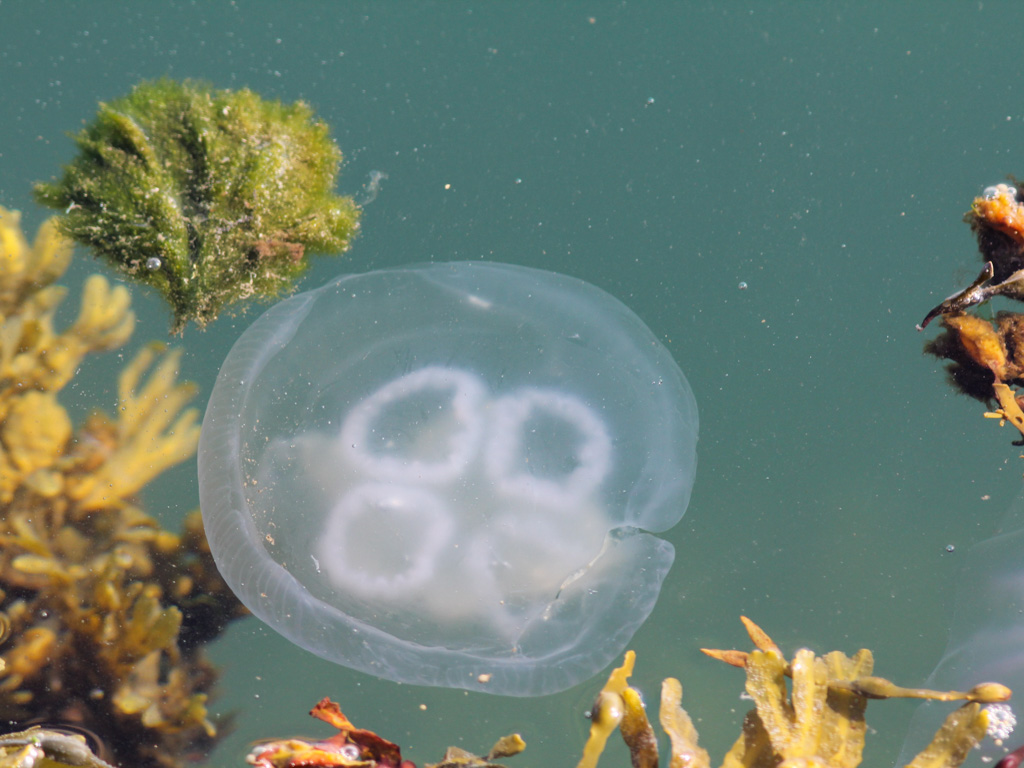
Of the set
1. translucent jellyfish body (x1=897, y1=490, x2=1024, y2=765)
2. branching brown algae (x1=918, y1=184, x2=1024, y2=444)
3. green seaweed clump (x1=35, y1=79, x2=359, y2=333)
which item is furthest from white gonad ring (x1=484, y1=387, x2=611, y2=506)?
translucent jellyfish body (x1=897, y1=490, x2=1024, y2=765)

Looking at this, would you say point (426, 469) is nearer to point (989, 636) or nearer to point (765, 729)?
point (765, 729)

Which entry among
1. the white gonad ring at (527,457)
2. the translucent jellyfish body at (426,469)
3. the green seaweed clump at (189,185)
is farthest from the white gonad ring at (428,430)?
the green seaweed clump at (189,185)

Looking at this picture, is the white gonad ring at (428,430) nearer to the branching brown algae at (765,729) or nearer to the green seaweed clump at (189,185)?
the green seaweed clump at (189,185)

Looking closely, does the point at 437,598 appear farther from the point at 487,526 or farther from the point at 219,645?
the point at 219,645

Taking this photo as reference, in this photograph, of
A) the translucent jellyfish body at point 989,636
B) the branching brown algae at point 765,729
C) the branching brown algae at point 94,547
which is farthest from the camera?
the translucent jellyfish body at point 989,636

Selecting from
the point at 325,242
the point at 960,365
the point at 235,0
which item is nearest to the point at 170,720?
the point at 325,242
